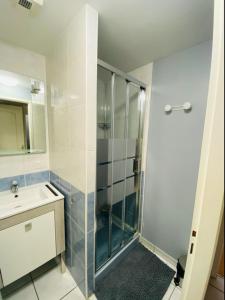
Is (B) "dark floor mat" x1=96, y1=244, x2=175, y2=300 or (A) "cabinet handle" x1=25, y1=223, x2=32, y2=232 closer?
(A) "cabinet handle" x1=25, y1=223, x2=32, y2=232

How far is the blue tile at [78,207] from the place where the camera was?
1.11 metres

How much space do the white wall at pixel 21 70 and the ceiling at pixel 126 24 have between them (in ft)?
0.26

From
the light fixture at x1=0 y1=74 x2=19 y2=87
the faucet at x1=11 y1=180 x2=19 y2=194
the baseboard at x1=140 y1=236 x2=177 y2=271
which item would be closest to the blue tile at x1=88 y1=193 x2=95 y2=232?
the faucet at x1=11 y1=180 x2=19 y2=194

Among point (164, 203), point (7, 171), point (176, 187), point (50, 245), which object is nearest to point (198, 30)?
point (176, 187)

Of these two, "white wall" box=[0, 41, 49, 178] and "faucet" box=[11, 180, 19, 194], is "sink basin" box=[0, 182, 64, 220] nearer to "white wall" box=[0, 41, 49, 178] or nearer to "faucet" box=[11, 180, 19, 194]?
"faucet" box=[11, 180, 19, 194]

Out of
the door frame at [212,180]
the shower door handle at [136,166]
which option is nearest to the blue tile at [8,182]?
the shower door handle at [136,166]

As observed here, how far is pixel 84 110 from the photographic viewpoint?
3.25 feet

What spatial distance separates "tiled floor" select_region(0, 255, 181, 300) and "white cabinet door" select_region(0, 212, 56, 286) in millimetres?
291

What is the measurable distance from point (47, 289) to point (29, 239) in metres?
0.60

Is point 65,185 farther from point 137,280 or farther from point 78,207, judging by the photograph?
point 137,280

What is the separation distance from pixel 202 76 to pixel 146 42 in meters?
0.60

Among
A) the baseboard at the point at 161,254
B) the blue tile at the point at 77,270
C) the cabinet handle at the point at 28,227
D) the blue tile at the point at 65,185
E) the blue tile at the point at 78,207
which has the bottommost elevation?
the baseboard at the point at 161,254

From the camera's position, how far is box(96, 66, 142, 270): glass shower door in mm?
1347

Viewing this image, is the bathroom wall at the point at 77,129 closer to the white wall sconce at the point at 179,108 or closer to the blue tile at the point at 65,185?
the blue tile at the point at 65,185
